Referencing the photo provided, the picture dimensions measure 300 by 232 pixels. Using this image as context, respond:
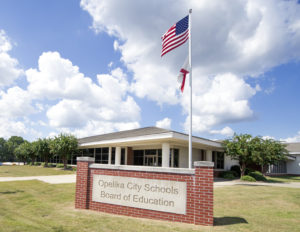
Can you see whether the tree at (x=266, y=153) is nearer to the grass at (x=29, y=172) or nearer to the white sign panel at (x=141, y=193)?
the white sign panel at (x=141, y=193)

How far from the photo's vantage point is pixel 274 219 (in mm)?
7469

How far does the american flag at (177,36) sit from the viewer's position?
12711mm

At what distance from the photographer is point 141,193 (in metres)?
7.00

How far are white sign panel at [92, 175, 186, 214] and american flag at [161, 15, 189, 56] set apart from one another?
7953 mm

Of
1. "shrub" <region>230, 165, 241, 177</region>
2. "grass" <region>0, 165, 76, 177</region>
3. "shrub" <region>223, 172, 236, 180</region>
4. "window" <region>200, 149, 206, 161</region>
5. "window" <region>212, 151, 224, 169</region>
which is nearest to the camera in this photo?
"grass" <region>0, 165, 76, 177</region>

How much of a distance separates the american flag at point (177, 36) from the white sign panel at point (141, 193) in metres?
7.95

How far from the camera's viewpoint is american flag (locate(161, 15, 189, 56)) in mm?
12711

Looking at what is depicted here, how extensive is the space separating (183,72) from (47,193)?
9306mm

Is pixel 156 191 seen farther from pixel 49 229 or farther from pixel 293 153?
pixel 293 153

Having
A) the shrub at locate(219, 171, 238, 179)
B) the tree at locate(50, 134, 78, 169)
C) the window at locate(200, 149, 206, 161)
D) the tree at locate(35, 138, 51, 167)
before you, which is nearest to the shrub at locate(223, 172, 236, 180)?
the shrub at locate(219, 171, 238, 179)

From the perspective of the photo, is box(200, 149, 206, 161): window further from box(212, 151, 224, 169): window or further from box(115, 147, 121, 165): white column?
box(115, 147, 121, 165): white column

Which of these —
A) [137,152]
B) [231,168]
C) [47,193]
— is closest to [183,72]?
[47,193]

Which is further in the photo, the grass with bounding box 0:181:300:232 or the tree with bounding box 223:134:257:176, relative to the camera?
the tree with bounding box 223:134:257:176

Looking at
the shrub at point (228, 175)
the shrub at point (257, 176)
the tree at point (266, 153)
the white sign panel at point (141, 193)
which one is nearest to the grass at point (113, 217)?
the white sign panel at point (141, 193)
